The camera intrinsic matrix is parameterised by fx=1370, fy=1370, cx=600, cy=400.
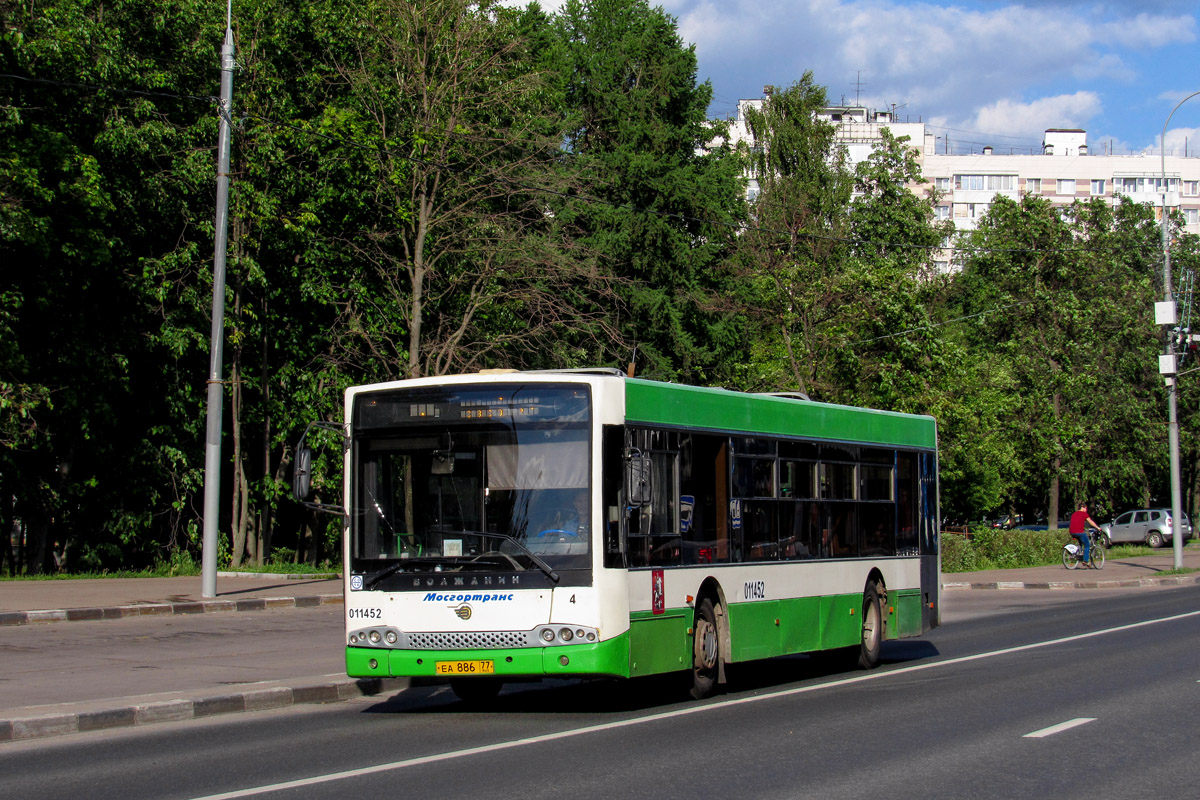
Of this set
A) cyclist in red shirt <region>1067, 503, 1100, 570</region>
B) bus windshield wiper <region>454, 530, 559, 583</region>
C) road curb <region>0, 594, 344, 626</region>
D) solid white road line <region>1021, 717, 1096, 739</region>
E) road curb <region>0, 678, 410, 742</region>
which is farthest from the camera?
cyclist in red shirt <region>1067, 503, 1100, 570</region>

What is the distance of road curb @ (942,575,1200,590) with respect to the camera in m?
32.8

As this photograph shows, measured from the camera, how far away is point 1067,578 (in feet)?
116

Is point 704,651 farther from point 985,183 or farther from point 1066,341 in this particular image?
point 985,183

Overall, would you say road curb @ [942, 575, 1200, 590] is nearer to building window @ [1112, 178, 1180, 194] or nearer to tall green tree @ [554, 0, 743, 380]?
tall green tree @ [554, 0, 743, 380]

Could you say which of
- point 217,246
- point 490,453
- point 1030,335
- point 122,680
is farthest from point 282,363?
point 1030,335

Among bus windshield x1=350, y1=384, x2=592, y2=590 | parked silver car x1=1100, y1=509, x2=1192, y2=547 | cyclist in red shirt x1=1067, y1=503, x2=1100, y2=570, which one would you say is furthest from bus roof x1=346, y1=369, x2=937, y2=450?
parked silver car x1=1100, y1=509, x2=1192, y2=547

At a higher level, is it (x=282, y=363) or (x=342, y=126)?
(x=342, y=126)

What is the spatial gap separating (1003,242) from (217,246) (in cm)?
4569

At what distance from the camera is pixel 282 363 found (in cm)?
3475

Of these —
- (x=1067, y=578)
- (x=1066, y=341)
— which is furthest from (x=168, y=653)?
(x=1066, y=341)

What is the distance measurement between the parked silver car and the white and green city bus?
57026mm

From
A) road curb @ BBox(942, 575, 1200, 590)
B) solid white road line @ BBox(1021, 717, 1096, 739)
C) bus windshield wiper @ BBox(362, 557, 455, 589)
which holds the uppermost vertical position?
bus windshield wiper @ BBox(362, 557, 455, 589)

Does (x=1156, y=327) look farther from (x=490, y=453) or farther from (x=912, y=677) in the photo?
(x=490, y=453)

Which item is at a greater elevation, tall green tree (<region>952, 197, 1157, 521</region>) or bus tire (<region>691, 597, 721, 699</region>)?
tall green tree (<region>952, 197, 1157, 521</region>)
